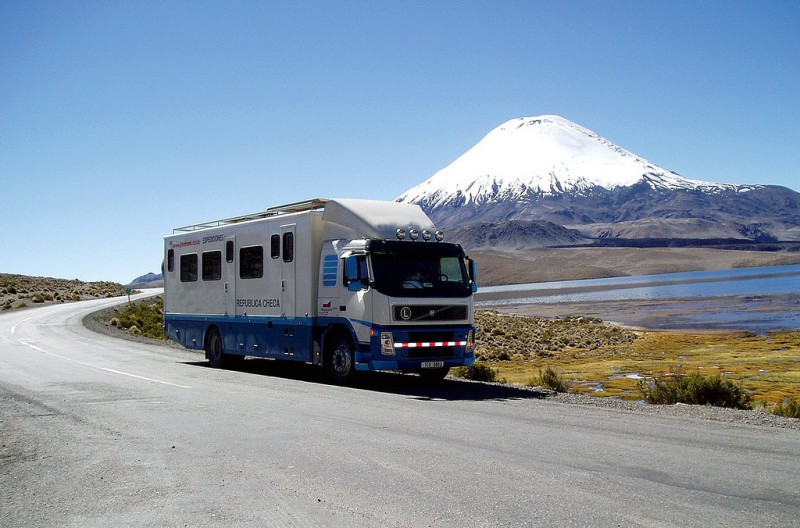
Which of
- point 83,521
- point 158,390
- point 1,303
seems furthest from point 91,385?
point 1,303

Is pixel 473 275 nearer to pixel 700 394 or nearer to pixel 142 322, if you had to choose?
pixel 700 394

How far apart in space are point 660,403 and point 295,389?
691 centimetres

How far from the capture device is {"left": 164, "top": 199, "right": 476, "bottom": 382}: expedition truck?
15.3 metres

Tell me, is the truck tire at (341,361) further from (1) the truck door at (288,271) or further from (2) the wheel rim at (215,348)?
(2) the wheel rim at (215,348)

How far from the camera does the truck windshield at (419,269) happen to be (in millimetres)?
15383

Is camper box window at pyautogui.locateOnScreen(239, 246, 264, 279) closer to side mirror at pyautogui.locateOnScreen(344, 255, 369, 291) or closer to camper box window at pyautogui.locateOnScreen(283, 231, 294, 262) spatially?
camper box window at pyautogui.locateOnScreen(283, 231, 294, 262)

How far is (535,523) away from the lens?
6.25 m

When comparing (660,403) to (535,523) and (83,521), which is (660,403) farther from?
(83,521)

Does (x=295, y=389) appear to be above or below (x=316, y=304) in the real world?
below

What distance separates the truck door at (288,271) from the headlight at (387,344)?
301 centimetres

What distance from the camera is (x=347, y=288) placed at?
15.8 metres

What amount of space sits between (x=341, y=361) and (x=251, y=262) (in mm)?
4054

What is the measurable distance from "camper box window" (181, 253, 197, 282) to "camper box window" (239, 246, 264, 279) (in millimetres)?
2828

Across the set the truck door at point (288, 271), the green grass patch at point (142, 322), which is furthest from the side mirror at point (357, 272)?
the green grass patch at point (142, 322)
